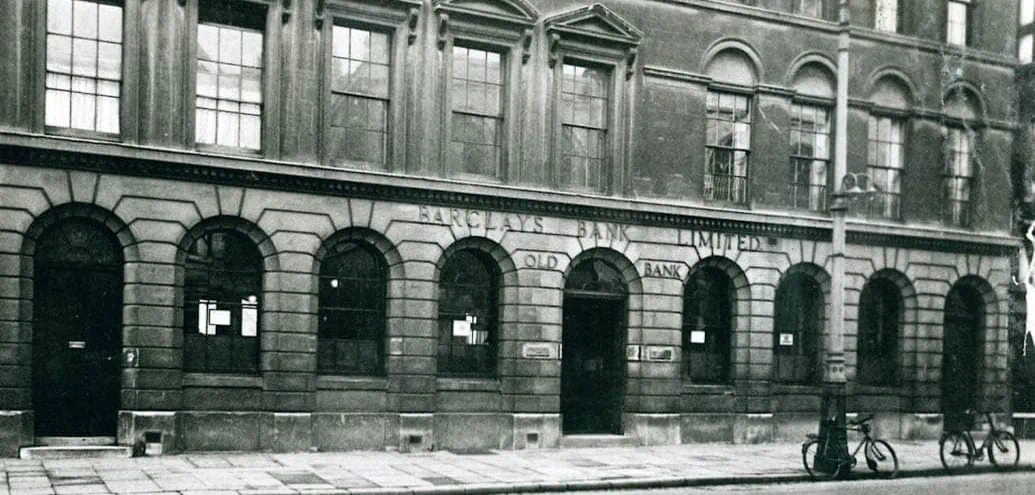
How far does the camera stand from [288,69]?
18516 mm

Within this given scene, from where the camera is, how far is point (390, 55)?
768 inches

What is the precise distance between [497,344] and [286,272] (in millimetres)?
4551

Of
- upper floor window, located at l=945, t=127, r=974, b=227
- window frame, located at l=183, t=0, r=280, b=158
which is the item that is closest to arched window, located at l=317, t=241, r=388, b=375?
window frame, located at l=183, t=0, r=280, b=158

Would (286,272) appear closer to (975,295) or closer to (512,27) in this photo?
(512,27)

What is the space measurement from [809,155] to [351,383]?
12.0 meters

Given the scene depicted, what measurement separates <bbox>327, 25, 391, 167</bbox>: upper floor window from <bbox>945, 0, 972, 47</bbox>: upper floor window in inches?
583

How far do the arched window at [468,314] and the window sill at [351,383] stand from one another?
1.37 m

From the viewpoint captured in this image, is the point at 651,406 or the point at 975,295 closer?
the point at 651,406

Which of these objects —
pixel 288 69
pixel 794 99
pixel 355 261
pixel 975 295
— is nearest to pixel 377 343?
pixel 355 261

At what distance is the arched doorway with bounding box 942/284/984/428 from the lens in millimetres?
25625

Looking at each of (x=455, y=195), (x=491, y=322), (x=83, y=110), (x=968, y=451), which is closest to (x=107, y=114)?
(x=83, y=110)

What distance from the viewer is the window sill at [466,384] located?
19766mm

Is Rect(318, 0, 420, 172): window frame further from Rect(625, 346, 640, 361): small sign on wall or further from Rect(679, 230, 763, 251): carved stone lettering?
Rect(679, 230, 763, 251): carved stone lettering

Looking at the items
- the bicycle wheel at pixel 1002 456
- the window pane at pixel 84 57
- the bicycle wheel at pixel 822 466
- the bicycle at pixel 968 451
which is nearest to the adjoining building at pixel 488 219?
the window pane at pixel 84 57
